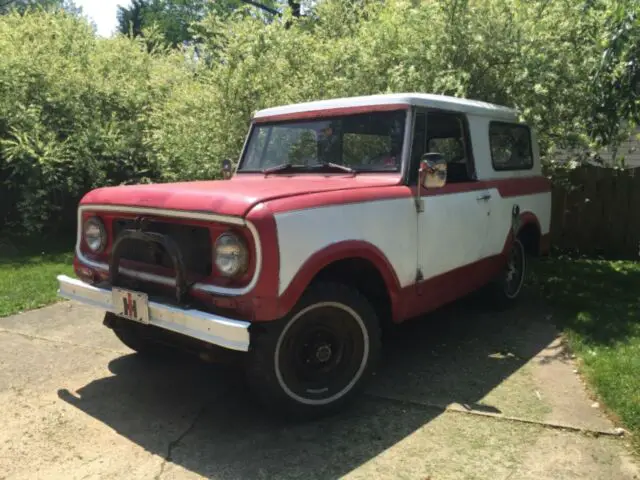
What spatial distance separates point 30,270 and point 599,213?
8597 millimetres

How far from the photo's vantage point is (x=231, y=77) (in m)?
8.22

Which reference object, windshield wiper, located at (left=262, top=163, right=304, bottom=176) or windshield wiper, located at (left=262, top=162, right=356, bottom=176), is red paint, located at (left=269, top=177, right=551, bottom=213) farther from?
windshield wiper, located at (left=262, top=163, right=304, bottom=176)

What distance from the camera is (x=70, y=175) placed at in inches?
390

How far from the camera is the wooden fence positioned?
8.58m

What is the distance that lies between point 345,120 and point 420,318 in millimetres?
2368

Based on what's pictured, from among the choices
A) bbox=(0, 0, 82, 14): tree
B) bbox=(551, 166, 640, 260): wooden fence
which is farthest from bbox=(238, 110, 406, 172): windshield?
bbox=(0, 0, 82, 14): tree

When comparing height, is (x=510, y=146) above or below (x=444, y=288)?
above

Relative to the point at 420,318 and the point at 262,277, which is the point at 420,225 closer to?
the point at 262,277

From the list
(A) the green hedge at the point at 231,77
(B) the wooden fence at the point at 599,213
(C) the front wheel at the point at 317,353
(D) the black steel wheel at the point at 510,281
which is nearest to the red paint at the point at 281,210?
(C) the front wheel at the point at 317,353

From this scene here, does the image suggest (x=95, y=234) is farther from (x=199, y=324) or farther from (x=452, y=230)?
(x=452, y=230)

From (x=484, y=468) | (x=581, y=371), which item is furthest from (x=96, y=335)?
(x=581, y=371)

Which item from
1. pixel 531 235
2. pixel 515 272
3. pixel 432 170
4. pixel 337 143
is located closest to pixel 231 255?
pixel 432 170

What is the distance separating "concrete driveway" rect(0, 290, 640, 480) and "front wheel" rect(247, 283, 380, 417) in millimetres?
182

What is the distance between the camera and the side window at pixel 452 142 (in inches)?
169
